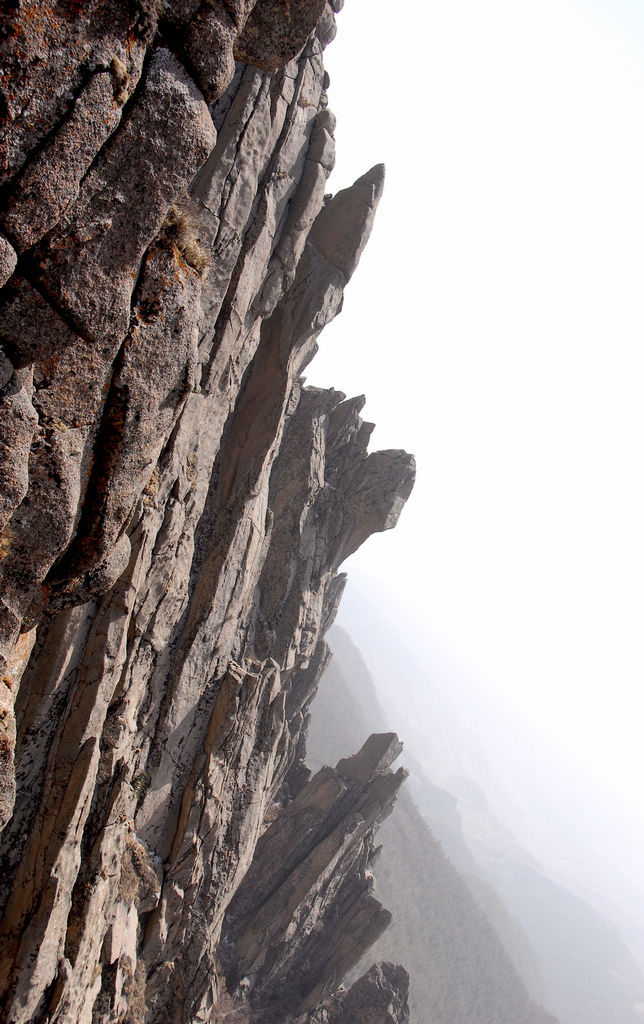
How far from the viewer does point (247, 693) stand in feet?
77.8

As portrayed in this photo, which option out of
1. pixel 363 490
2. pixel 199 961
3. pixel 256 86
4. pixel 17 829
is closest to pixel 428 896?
pixel 199 961

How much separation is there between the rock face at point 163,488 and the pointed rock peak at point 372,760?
1103 mm

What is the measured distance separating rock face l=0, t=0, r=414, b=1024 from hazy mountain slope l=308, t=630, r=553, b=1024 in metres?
56.9

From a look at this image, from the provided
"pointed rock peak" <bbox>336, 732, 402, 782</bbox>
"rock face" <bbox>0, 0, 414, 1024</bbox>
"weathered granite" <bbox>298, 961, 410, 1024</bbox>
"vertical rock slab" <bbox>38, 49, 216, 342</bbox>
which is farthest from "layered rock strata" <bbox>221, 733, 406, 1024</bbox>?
"vertical rock slab" <bbox>38, 49, 216, 342</bbox>

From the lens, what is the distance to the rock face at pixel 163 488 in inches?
268

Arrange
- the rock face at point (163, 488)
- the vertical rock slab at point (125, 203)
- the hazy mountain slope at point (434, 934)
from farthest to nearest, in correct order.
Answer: the hazy mountain slope at point (434, 934), the vertical rock slab at point (125, 203), the rock face at point (163, 488)

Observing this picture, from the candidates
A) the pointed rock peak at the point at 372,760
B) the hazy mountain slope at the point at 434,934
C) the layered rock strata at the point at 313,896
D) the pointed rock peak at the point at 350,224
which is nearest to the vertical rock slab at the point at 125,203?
the pointed rock peak at the point at 350,224

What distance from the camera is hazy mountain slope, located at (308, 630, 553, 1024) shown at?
80438mm

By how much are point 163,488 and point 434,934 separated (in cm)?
10401

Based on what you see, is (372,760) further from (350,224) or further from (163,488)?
(350,224)

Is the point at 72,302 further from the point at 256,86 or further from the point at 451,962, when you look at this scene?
the point at 451,962

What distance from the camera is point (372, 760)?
1603 inches

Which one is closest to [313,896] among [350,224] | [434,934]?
[350,224]

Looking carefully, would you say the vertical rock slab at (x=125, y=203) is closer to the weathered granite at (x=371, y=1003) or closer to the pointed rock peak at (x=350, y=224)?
the pointed rock peak at (x=350, y=224)
